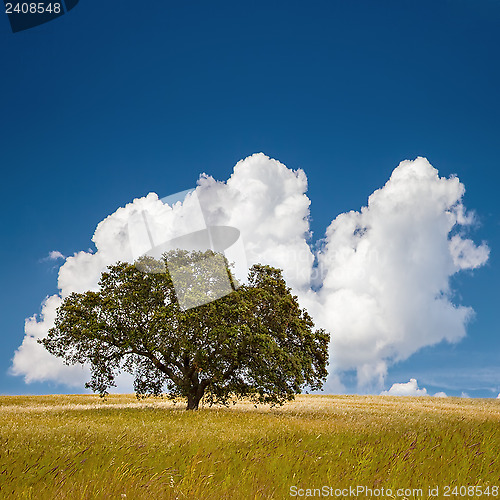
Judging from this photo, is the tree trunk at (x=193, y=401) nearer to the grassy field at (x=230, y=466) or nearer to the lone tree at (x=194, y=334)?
the lone tree at (x=194, y=334)

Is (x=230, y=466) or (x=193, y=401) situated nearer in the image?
(x=230, y=466)

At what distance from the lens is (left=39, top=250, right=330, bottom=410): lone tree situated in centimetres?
2547

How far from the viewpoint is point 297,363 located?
27422mm

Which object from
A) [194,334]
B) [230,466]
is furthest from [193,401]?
[230,466]

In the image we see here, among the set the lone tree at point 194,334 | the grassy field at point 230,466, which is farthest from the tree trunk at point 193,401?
the grassy field at point 230,466

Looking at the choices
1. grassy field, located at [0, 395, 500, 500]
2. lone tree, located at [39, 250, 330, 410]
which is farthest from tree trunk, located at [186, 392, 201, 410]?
grassy field, located at [0, 395, 500, 500]

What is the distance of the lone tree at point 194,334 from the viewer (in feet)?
83.6

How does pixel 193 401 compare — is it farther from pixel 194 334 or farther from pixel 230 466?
pixel 230 466

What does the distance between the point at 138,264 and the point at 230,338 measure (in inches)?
328

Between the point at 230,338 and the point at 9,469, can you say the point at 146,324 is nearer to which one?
the point at 230,338

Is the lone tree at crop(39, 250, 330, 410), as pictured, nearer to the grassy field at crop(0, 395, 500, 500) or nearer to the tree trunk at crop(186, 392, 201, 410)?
the tree trunk at crop(186, 392, 201, 410)

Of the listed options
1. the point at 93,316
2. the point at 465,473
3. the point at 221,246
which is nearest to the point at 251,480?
the point at 465,473

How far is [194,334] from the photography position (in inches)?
1011

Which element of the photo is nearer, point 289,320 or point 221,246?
point 221,246
